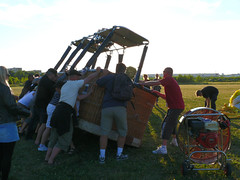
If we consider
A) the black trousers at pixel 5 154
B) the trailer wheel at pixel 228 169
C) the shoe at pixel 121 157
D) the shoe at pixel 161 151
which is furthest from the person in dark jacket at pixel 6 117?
the trailer wheel at pixel 228 169

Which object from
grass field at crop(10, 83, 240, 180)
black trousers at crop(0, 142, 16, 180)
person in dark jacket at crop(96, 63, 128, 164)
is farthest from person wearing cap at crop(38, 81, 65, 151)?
black trousers at crop(0, 142, 16, 180)

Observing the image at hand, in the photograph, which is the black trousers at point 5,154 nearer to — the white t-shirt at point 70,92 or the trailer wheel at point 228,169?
the white t-shirt at point 70,92

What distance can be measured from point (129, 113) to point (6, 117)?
2601 millimetres

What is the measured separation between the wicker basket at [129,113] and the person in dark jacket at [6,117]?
65.2 inches

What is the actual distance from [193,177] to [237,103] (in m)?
8.78

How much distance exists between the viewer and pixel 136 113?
515 centimetres

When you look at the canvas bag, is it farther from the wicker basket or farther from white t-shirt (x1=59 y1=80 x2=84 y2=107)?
white t-shirt (x1=59 y1=80 x2=84 y2=107)

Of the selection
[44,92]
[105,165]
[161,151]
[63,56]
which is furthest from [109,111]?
[63,56]

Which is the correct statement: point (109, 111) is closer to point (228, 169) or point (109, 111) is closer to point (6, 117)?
point (6, 117)

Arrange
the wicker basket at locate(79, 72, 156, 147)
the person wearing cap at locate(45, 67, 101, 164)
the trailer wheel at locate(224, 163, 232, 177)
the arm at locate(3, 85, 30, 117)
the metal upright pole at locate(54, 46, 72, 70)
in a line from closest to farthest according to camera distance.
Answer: the arm at locate(3, 85, 30, 117), the trailer wheel at locate(224, 163, 232, 177), the person wearing cap at locate(45, 67, 101, 164), the wicker basket at locate(79, 72, 156, 147), the metal upright pole at locate(54, 46, 72, 70)

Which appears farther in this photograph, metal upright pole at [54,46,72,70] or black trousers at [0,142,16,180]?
metal upright pole at [54,46,72,70]

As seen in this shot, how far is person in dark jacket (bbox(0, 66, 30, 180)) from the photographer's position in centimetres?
325

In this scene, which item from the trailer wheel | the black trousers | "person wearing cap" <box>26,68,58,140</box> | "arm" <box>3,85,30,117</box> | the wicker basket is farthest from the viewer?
"person wearing cap" <box>26,68,58,140</box>

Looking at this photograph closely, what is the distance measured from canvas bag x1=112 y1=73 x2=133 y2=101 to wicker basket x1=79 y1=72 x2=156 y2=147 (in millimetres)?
499
